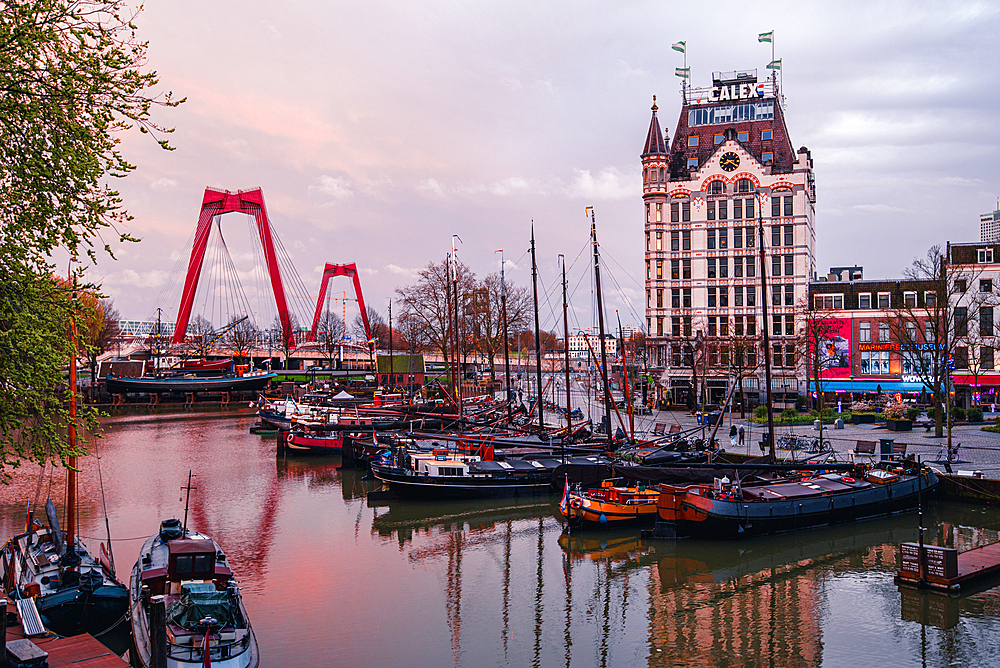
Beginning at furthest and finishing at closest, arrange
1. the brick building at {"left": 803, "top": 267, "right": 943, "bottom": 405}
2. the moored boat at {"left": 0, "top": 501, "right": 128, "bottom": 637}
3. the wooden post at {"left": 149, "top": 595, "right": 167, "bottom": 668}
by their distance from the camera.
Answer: the brick building at {"left": 803, "top": 267, "right": 943, "bottom": 405} < the moored boat at {"left": 0, "top": 501, "right": 128, "bottom": 637} < the wooden post at {"left": 149, "top": 595, "right": 167, "bottom": 668}

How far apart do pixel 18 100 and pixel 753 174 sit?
66292 mm

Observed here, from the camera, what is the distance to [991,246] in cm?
5800

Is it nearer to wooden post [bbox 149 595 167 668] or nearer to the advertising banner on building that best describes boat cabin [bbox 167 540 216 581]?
wooden post [bbox 149 595 167 668]

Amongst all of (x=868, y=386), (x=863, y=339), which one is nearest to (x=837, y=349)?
(x=863, y=339)

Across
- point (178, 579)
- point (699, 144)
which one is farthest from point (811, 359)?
point (178, 579)

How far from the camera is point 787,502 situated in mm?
27312

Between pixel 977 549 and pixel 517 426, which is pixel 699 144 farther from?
pixel 977 549

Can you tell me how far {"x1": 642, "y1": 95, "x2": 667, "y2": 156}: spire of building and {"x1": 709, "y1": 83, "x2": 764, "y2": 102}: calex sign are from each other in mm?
7734

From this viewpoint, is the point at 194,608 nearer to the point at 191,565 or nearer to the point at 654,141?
the point at 191,565

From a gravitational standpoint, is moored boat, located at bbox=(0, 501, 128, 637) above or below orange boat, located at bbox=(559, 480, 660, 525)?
above

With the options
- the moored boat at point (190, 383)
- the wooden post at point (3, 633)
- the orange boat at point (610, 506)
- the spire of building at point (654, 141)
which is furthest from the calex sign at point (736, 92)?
the wooden post at point (3, 633)

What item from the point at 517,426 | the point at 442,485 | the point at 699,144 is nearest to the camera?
the point at 442,485

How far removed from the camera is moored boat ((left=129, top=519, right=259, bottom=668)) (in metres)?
14.1

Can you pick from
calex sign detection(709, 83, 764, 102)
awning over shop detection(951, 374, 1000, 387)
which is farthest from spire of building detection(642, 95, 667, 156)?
awning over shop detection(951, 374, 1000, 387)
